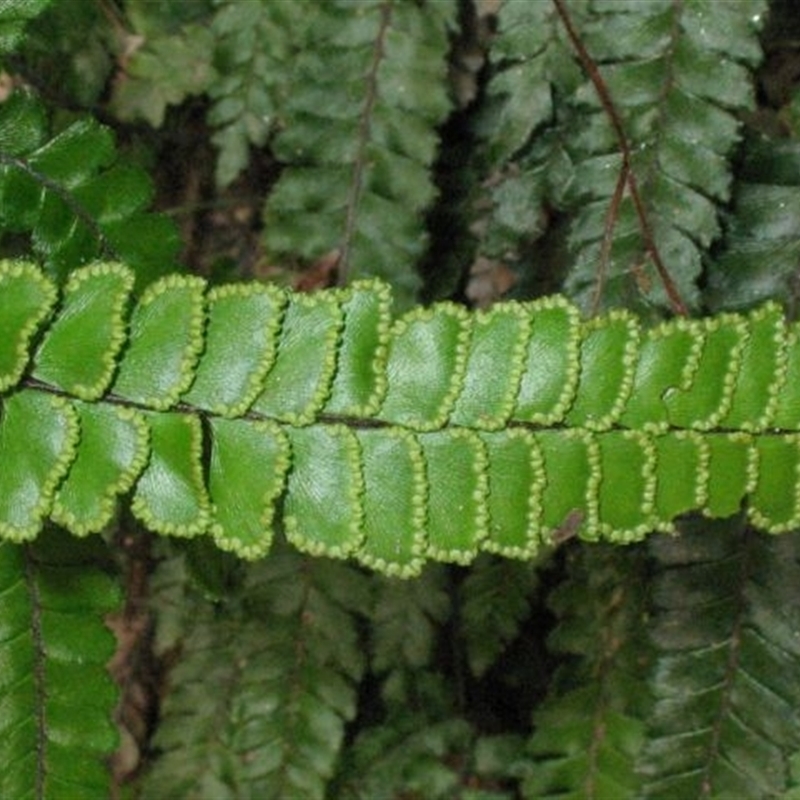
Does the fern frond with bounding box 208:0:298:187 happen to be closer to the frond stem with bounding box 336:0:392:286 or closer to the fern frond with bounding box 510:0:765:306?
the frond stem with bounding box 336:0:392:286

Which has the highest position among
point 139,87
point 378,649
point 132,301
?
point 139,87

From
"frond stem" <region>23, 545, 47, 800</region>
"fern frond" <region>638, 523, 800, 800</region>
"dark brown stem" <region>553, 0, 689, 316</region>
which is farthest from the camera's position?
"fern frond" <region>638, 523, 800, 800</region>

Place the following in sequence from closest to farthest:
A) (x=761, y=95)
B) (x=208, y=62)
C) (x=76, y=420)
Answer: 1. (x=76, y=420)
2. (x=761, y=95)
3. (x=208, y=62)

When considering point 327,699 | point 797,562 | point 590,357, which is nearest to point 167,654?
point 327,699

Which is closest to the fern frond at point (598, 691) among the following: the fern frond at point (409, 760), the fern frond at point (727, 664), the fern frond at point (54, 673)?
the fern frond at point (727, 664)

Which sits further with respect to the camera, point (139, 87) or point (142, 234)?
point (139, 87)

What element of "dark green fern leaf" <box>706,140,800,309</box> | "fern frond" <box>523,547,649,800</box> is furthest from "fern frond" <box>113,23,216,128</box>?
"fern frond" <box>523,547,649,800</box>

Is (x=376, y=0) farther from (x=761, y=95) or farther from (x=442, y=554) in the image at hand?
(x=442, y=554)

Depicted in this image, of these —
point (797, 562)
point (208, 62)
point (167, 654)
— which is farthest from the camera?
point (167, 654)
